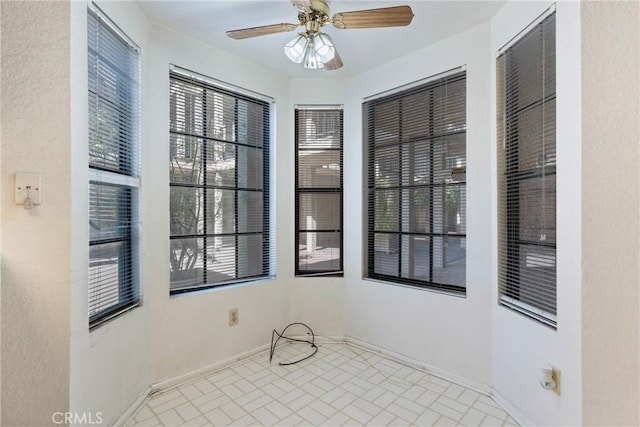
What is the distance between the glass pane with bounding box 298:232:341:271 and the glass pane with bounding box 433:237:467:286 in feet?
3.10

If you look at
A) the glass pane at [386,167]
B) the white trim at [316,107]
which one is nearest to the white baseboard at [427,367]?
the glass pane at [386,167]

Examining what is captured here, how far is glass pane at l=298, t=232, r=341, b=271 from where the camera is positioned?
9.43ft

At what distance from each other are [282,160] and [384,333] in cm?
177

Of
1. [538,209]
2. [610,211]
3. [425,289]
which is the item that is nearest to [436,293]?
[425,289]

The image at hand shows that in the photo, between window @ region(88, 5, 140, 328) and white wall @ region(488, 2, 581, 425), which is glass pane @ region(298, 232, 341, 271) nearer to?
window @ region(88, 5, 140, 328)

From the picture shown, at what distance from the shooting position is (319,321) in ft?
9.32

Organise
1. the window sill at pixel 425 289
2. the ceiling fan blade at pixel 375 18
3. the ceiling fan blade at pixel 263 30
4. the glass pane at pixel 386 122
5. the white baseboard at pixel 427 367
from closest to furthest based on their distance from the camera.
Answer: the ceiling fan blade at pixel 375 18
the ceiling fan blade at pixel 263 30
the white baseboard at pixel 427 367
the window sill at pixel 425 289
the glass pane at pixel 386 122

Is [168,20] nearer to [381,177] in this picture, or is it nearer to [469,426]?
[381,177]

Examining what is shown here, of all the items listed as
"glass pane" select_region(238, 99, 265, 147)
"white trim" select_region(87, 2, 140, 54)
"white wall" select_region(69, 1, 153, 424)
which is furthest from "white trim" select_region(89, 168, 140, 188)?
"glass pane" select_region(238, 99, 265, 147)

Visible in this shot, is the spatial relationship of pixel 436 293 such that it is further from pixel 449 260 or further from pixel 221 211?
pixel 221 211

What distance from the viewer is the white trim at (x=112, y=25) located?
1.50 meters

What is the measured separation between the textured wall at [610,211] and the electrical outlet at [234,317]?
2.17 m

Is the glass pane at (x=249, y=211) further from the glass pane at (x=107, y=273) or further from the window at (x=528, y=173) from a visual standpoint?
the window at (x=528, y=173)

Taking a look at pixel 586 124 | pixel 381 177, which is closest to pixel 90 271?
pixel 381 177
